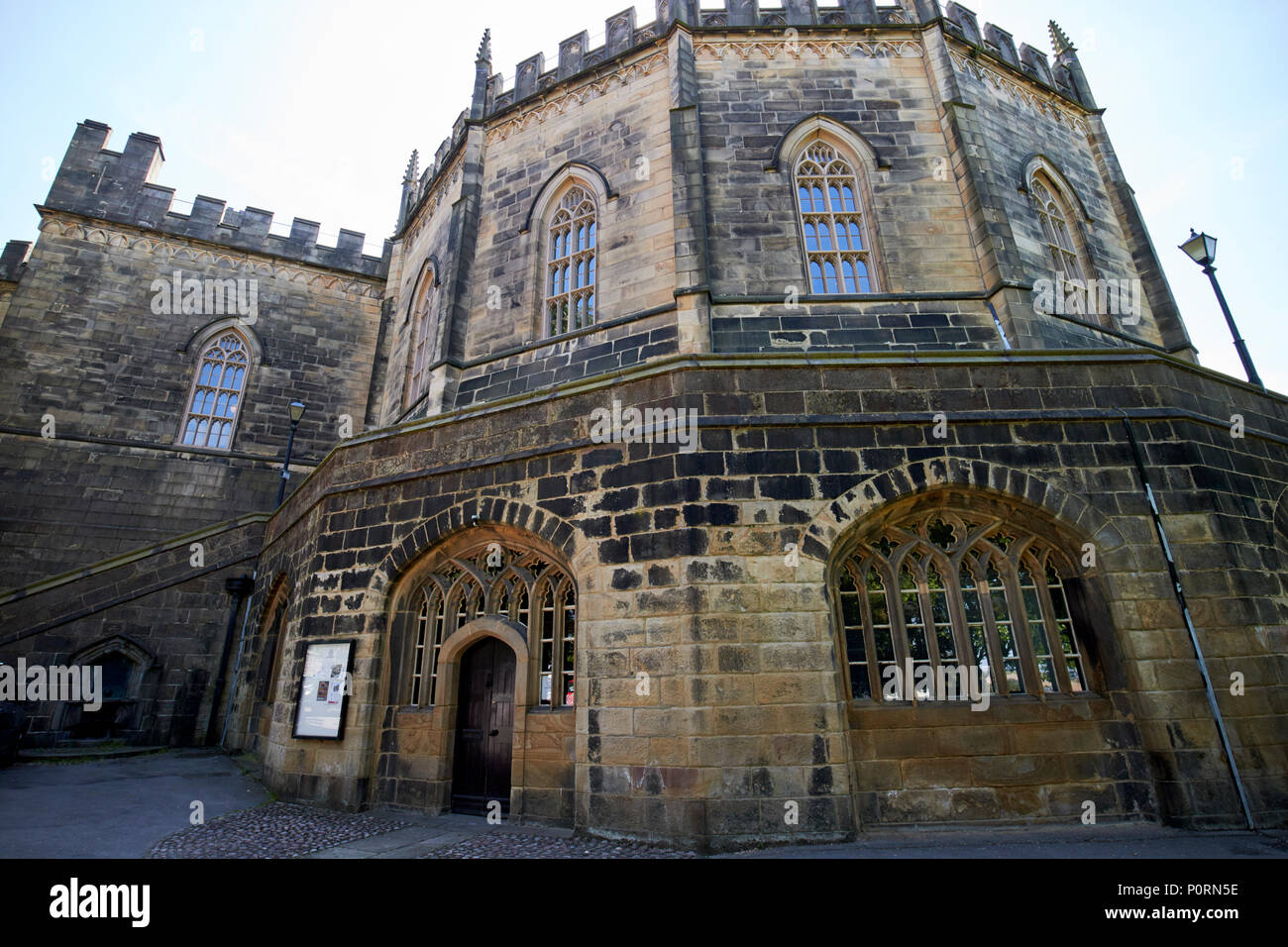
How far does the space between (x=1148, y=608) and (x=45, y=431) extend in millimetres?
21440

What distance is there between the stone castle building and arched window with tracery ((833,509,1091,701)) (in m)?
0.04

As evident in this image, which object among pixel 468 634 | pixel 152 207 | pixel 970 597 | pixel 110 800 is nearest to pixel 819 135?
pixel 970 597

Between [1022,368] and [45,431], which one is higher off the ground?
[45,431]

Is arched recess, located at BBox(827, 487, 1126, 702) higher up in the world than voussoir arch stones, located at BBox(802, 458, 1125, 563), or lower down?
lower down

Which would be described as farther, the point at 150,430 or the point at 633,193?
the point at 150,430

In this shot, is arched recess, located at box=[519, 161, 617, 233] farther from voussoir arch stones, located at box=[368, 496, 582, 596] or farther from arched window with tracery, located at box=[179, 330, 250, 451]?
arched window with tracery, located at box=[179, 330, 250, 451]

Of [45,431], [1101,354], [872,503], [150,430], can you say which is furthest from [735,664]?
[45,431]

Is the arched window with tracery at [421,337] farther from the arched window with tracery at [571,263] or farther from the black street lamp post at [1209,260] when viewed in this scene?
the black street lamp post at [1209,260]

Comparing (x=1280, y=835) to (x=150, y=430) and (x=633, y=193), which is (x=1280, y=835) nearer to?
(x=633, y=193)

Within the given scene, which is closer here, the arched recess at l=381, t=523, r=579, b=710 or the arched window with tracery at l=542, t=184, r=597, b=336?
the arched recess at l=381, t=523, r=579, b=710

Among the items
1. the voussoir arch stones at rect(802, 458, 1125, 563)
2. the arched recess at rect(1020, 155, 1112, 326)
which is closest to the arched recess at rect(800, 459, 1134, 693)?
the voussoir arch stones at rect(802, 458, 1125, 563)

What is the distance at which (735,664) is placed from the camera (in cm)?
602

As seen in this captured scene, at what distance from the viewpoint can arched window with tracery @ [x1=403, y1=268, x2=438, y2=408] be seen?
1363 centimetres

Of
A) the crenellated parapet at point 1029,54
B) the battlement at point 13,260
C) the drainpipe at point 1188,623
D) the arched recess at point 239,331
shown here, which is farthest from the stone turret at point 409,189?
the drainpipe at point 1188,623
